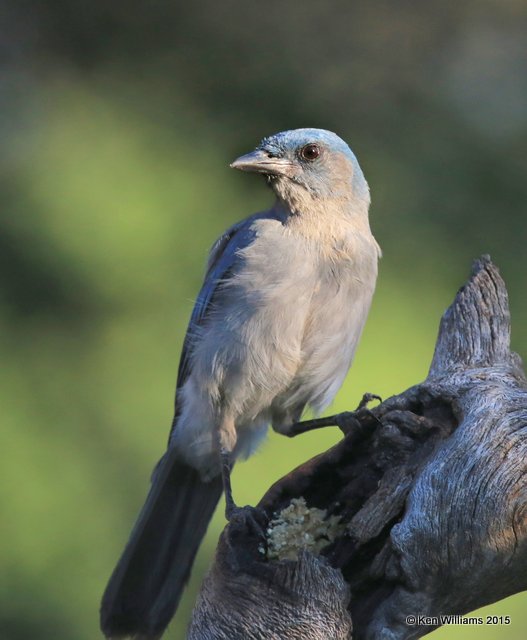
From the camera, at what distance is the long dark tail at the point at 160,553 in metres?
3.66

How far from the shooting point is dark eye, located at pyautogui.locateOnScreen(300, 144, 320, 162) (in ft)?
12.9

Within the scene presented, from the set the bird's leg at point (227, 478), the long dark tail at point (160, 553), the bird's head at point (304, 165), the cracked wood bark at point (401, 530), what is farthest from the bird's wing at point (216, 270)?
the cracked wood bark at point (401, 530)

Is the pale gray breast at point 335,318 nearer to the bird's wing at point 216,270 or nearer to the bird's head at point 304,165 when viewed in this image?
the bird's head at point 304,165

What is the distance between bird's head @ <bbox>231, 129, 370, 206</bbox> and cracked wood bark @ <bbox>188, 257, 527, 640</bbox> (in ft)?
3.77

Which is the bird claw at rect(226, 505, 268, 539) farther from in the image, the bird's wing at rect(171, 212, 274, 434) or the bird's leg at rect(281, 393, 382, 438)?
the bird's wing at rect(171, 212, 274, 434)

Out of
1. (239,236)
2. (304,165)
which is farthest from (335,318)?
(304,165)

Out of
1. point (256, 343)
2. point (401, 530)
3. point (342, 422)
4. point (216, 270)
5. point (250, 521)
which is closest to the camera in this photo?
point (401, 530)

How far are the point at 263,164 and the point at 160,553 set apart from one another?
1.46m

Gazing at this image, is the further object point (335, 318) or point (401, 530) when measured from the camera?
point (335, 318)

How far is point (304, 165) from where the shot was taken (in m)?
3.91

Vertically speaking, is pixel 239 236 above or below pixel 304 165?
below

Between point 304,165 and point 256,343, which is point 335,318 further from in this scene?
point 304,165

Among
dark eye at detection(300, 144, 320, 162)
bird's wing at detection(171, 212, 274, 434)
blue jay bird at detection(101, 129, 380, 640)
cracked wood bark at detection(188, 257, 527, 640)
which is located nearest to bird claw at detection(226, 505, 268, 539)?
cracked wood bark at detection(188, 257, 527, 640)

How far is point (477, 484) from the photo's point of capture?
8.54ft
